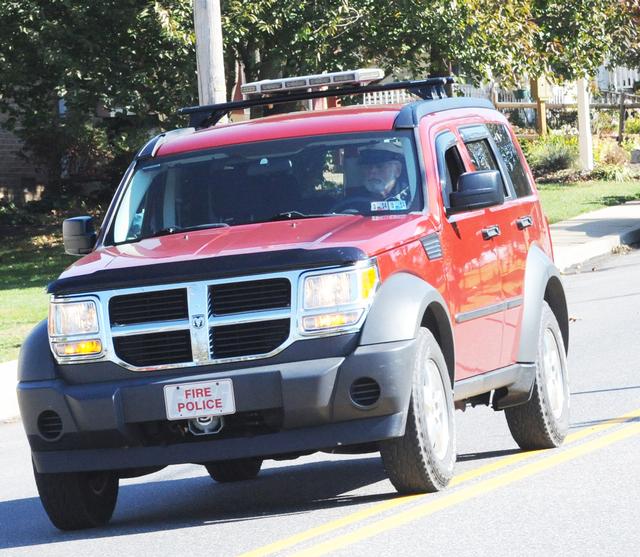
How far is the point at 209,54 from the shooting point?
55.3ft

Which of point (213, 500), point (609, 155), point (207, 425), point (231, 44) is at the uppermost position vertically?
point (231, 44)

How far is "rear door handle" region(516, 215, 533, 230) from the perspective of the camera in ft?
29.5

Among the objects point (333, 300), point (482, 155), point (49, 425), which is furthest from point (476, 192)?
point (49, 425)

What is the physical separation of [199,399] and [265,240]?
0.86 metres

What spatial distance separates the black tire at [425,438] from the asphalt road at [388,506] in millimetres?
108

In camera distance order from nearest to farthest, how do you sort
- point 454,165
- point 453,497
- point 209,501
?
1. point 453,497
2. point 209,501
3. point 454,165

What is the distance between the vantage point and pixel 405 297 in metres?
7.10

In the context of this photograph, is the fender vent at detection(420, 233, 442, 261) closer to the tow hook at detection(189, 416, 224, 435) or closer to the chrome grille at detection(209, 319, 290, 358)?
the chrome grille at detection(209, 319, 290, 358)

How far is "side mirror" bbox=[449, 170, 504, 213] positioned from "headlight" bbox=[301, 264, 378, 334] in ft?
3.78

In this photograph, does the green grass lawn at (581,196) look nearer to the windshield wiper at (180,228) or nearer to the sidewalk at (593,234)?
the sidewalk at (593,234)

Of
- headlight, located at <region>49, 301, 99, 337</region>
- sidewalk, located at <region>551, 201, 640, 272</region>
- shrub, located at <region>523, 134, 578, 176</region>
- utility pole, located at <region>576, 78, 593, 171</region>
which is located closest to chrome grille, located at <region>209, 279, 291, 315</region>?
headlight, located at <region>49, 301, 99, 337</region>

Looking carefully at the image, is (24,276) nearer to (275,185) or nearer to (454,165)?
(454,165)

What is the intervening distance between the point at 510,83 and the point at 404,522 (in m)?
20.2

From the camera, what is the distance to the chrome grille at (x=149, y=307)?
707cm
